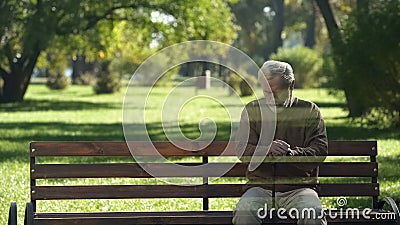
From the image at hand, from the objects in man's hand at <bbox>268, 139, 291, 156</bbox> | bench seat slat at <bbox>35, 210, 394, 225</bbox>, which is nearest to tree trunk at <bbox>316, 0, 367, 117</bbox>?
bench seat slat at <bbox>35, 210, 394, 225</bbox>

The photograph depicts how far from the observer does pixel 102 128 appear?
2520cm

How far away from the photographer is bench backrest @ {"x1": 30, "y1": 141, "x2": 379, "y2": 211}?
7176 millimetres

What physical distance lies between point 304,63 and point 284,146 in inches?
1987

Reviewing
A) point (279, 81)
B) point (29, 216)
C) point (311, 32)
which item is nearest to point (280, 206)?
point (279, 81)

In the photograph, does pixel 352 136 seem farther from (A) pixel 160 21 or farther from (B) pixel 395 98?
(A) pixel 160 21

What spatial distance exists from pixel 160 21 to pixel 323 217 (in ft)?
108

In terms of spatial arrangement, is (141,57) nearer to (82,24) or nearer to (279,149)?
(82,24)

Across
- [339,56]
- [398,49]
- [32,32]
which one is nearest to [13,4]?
[32,32]

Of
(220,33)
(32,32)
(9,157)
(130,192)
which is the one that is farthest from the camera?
(220,33)

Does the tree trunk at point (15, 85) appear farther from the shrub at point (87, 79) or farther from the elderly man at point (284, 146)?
the elderly man at point (284, 146)

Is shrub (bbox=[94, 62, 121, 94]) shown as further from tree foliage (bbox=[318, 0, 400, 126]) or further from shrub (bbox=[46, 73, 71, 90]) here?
tree foliage (bbox=[318, 0, 400, 126])

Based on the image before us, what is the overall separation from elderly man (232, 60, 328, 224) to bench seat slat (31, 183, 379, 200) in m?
0.46

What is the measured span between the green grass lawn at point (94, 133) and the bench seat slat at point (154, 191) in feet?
8.47

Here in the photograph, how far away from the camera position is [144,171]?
732 cm
